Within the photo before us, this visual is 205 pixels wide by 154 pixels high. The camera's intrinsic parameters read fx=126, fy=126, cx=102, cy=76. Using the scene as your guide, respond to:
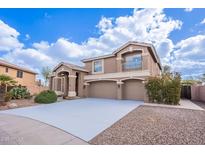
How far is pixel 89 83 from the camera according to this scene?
20.0m

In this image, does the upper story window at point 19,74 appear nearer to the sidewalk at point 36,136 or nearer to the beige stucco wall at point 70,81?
the beige stucco wall at point 70,81

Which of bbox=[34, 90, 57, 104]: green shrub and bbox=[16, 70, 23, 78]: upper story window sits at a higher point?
bbox=[16, 70, 23, 78]: upper story window

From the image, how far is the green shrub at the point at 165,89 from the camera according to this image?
490 inches

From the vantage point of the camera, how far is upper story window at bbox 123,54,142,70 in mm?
16312

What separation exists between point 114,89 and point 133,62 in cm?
455

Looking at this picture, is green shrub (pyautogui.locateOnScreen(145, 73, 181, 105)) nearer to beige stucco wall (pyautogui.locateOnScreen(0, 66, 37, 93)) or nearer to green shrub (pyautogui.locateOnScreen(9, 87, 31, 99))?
green shrub (pyautogui.locateOnScreen(9, 87, 31, 99))

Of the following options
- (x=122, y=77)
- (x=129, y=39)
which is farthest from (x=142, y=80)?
(x=129, y=39)

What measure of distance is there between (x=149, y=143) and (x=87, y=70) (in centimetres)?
1735

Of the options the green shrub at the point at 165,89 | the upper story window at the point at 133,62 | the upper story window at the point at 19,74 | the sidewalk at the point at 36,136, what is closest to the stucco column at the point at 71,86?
the upper story window at the point at 133,62

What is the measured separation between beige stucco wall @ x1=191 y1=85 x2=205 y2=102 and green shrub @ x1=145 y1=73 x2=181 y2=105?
223 inches

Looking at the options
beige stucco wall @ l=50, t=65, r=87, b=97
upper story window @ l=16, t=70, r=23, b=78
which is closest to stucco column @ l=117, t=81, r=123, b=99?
beige stucco wall @ l=50, t=65, r=87, b=97

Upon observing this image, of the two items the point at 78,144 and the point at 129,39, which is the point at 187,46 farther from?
the point at 78,144

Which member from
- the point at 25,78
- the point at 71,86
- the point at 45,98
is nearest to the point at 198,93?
the point at 71,86

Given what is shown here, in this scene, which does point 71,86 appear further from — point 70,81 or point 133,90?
point 133,90
